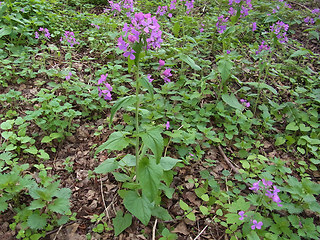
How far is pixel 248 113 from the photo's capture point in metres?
3.08

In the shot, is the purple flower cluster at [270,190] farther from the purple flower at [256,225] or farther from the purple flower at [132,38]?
the purple flower at [132,38]

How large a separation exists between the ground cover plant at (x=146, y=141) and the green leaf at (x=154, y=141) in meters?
0.01

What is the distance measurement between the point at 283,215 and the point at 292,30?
14.1 ft

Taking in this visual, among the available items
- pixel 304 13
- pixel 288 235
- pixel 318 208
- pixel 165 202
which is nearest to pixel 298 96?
pixel 318 208

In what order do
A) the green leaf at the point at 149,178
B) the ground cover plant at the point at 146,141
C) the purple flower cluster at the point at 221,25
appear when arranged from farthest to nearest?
the purple flower cluster at the point at 221,25 → the ground cover plant at the point at 146,141 → the green leaf at the point at 149,178

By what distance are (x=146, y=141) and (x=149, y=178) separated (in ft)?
0.97

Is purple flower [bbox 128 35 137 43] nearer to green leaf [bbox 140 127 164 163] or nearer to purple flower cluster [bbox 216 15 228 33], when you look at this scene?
green leaf [bbox 140 127 164 163]

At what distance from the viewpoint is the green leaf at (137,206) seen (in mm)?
1839

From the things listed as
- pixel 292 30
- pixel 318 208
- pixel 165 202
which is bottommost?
pixel 165 202

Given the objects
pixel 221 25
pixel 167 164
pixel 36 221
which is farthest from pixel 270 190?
pixel 221 25

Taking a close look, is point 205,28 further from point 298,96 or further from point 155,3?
point 298,96

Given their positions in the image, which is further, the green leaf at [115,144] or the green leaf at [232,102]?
the green leaf at [232,102]

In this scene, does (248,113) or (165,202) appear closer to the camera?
(165,202)

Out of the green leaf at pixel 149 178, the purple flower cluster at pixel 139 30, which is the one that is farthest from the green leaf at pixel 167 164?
the purple flower cluster at pixel 139 30
